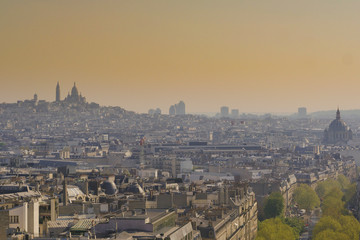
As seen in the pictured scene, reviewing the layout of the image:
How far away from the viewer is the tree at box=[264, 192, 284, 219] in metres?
76.1

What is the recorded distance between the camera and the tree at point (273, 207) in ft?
250

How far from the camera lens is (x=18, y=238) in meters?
29.9

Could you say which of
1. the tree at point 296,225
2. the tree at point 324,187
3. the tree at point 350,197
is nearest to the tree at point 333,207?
the tree at point 350,197

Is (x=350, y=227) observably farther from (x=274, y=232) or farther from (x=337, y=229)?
(x=274, y=232)

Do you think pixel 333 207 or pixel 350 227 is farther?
pixel 333 207

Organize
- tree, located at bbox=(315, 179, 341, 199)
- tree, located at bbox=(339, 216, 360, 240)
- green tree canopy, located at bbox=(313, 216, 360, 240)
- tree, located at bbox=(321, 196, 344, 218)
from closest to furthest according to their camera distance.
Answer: green tree canopy, located at bbox=(313, 216, 360, 240) < tree, located at bbox=(339, 216, 360, 240) < tree, located at bbox=(321, 196, 344, 218) < tree, located at bbox=(315, 179, 341, 199)

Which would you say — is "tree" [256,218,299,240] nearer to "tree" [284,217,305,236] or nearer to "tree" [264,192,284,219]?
"tree" [284,217,305,236]

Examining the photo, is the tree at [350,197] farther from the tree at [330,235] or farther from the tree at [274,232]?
the tree at [330,235]

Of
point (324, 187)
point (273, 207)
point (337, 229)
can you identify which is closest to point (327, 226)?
point (337, 229)

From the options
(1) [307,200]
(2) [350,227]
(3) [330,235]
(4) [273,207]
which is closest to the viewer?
(3) [330,235]

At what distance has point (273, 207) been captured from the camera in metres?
76.9

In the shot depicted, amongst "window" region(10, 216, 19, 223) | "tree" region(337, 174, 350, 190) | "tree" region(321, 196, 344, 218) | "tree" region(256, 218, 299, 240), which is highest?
"window" region(10, 216, 19, 223)

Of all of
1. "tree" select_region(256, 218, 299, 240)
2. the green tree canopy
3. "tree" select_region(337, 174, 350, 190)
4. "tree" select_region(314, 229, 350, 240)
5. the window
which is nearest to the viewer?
the window

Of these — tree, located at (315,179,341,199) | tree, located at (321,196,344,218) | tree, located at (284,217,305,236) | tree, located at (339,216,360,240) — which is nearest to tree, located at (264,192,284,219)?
tree, located at (284,217,305,236)
